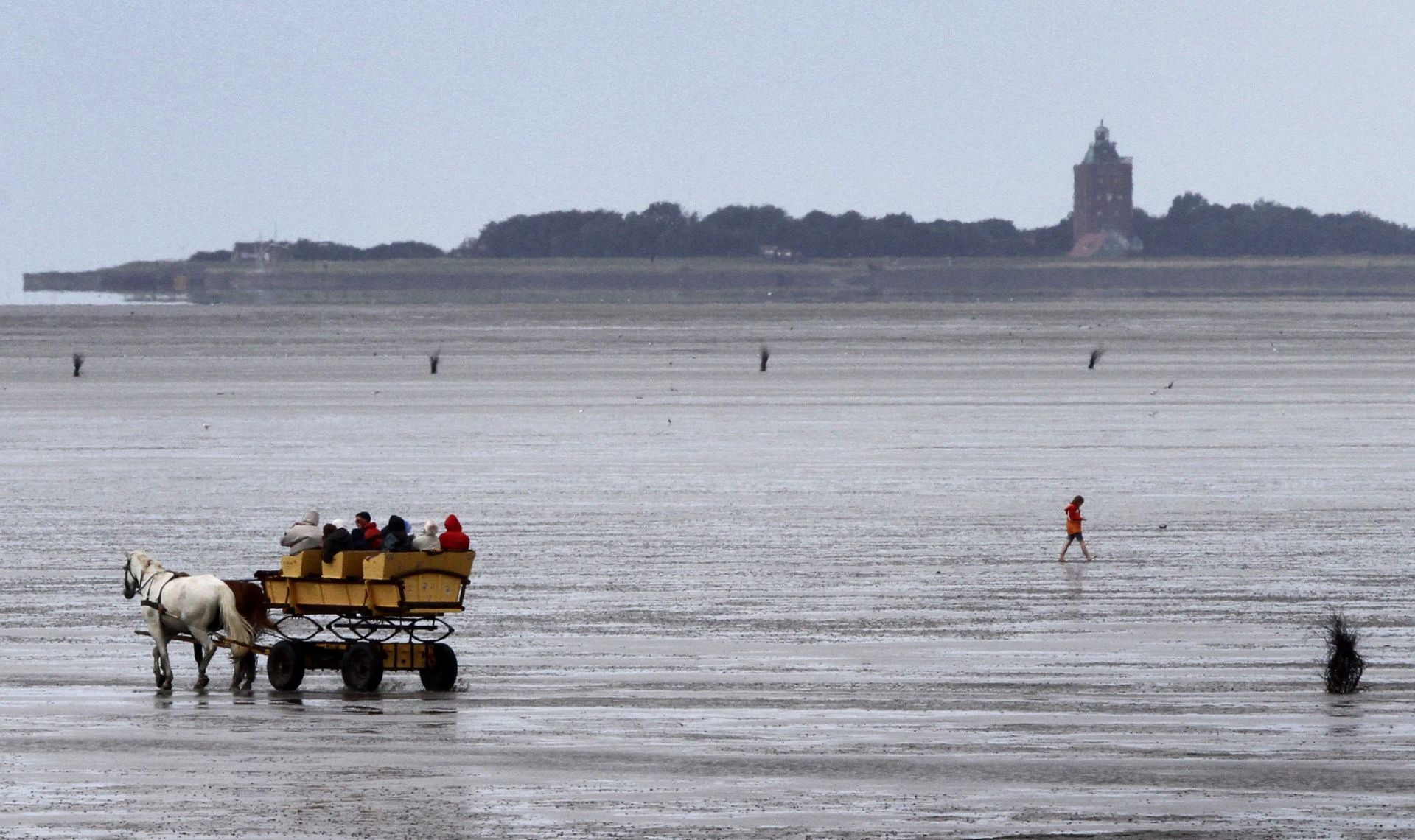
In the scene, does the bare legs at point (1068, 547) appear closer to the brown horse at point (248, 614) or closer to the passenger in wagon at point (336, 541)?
the passenger in wagon at point (336, 541)

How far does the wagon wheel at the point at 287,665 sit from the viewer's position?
17.6 metres

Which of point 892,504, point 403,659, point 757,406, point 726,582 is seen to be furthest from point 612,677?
point 757,406

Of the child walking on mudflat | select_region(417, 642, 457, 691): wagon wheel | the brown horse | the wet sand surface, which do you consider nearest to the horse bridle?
the brown horse

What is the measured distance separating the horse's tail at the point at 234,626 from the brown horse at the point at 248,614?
0.22 ft

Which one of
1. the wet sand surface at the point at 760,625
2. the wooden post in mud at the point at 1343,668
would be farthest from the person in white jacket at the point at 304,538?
the wooden post in mud at the point at 1343,668

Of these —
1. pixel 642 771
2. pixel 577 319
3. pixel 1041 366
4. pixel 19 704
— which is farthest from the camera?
pixel 577 319

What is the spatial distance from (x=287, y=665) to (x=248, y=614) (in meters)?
0.62

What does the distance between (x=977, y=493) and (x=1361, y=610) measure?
12626 mm

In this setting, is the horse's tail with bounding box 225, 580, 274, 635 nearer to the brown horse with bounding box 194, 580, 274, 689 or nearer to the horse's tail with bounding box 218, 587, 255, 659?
the brown horse with bounding box 194, 580, 274, 689

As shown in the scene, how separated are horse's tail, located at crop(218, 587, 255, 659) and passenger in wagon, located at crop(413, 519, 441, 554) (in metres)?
1.47

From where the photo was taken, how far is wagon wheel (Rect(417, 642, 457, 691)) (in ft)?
56.9

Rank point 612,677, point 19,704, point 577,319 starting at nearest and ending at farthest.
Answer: point 19,704 → point 612,677 → point 577,319

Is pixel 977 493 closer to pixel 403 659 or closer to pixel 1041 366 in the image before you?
pixel 403 659

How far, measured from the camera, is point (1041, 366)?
8400 centimetres
